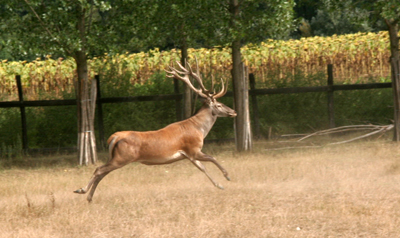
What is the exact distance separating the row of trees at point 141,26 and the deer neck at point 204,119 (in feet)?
11.5

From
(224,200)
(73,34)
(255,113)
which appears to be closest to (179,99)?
(255,113)

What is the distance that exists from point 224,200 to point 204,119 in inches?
80.7

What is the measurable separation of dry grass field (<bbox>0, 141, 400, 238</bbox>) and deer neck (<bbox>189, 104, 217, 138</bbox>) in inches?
40.9

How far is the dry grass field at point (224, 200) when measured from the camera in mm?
7266

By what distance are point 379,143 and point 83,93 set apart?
761 cm

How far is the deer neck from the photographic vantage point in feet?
33.6

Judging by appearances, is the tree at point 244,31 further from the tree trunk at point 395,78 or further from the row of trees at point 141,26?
the tree trunk at point 395,78

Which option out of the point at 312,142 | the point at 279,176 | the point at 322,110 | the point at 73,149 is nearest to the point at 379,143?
the point at 312,142

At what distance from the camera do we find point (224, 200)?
877cm

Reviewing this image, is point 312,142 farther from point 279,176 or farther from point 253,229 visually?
point 253,229

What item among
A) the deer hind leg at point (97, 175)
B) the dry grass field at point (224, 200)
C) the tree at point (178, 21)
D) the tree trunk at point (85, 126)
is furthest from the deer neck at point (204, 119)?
the tree trunk at point (85, 126)

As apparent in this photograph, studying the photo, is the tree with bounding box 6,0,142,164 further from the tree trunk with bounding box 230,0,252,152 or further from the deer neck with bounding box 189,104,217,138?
the deer neck with bounding box 189,104,217,138

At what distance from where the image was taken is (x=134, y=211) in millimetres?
8312

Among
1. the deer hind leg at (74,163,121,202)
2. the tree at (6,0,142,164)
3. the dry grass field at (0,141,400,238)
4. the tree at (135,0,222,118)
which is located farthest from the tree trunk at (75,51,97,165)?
the deer hind leg at (74,163,121,202)
